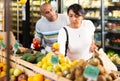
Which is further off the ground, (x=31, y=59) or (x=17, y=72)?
(x=31, y=59)

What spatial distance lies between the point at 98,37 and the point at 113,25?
1.42 ft

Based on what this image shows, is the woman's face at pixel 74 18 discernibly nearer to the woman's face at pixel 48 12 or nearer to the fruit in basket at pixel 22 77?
the woman's face at pixel 48 12

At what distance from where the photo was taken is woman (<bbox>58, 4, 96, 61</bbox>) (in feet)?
9.15

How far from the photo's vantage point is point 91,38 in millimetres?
2953

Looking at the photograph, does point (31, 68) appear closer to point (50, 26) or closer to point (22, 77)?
point (22, 77)

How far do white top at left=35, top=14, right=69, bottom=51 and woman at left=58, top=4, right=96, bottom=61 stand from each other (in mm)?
597

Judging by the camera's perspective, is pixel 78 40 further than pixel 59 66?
Yes

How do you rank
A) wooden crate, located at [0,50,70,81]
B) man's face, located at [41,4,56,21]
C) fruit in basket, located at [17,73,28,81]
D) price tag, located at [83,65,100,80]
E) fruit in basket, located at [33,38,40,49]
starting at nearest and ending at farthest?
price tag, located at [83,65,100,80]
wooden crate, located at [0,50,70,81]
fruit in basket, located at [17,73,28,81]
man's face, located at [41,4,56,21]
fruit in basket, located at [33,38,40,49]

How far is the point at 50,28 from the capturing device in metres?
3.54

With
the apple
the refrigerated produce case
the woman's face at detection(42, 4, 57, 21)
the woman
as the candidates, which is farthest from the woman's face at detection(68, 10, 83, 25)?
the refrigerated produce case

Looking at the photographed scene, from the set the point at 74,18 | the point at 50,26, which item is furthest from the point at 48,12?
the point at 74,18

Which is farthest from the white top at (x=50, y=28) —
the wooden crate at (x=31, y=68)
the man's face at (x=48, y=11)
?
the wooden crate at (x=31, y=68)

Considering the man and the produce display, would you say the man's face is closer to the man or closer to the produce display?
the man

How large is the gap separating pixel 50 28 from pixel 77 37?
2.51 ft
